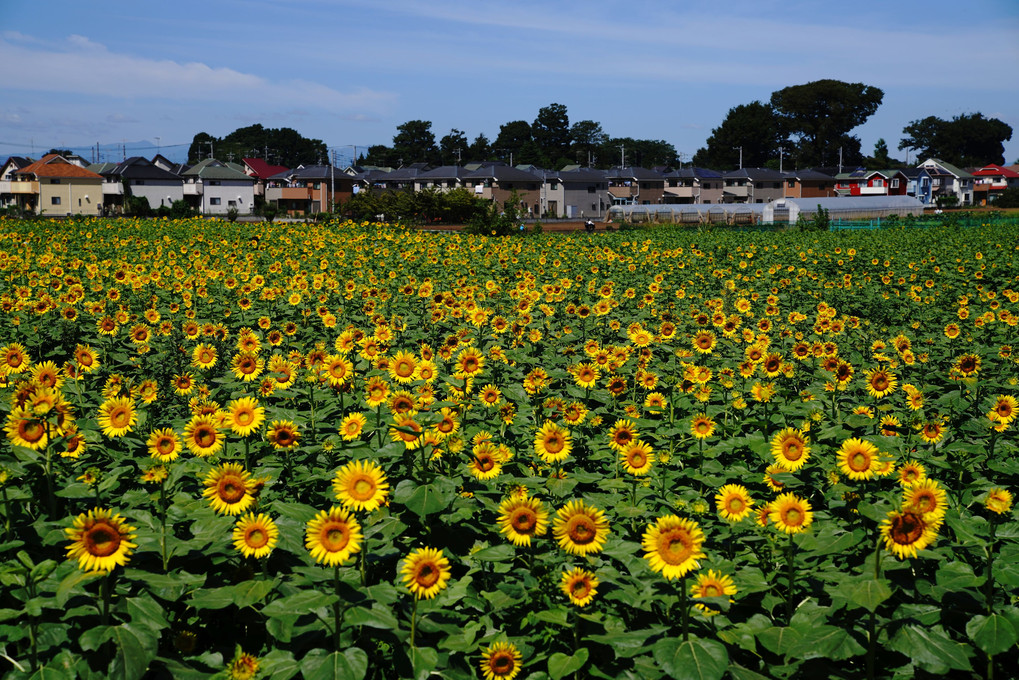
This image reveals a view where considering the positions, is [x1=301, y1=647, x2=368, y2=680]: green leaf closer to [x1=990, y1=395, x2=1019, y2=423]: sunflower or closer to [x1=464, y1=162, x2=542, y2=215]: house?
[x1=990, y1=395, x2=1019, y2=423]: sunflower

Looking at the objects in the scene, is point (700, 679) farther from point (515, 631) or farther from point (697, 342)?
point (697, 342)

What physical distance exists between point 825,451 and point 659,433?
1.01 m

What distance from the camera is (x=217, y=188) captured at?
88062mm

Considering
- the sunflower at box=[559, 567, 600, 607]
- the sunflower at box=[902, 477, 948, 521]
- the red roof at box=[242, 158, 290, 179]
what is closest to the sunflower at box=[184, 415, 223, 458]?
the sunflower at box=[559, 567, 600, 607]

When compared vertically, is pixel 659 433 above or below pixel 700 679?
above

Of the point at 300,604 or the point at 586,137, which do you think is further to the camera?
the point at 586,137

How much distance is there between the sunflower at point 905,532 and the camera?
2.54 meters

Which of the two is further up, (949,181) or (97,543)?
(949,181)

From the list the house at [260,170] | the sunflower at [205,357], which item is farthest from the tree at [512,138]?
the sunflower at [205,357]

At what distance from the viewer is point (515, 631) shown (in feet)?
9.59

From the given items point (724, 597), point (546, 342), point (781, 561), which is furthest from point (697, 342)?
point (724, 597)

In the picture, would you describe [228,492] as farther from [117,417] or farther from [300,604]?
[117,417]

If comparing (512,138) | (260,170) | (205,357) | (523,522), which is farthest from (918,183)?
(523,522)

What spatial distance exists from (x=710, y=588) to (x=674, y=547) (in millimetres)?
337
